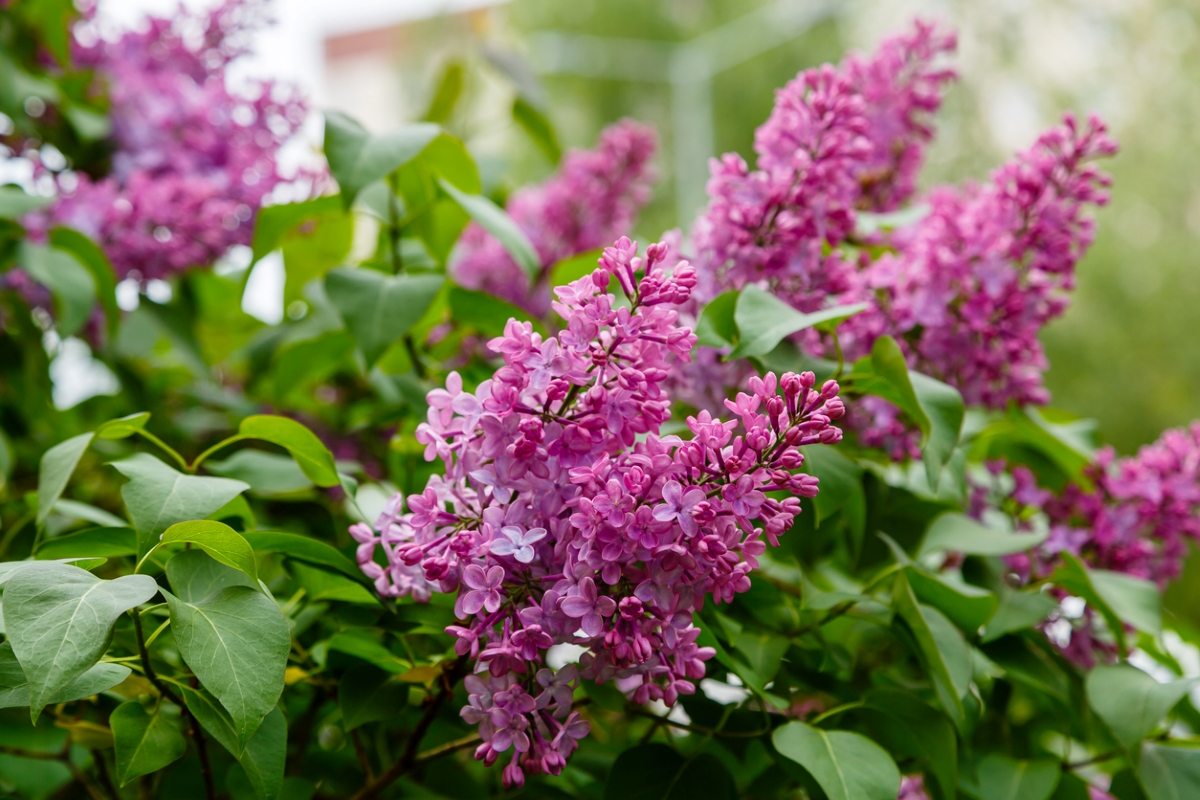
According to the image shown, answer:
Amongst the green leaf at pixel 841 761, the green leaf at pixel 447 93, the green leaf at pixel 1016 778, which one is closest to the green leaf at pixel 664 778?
the green leaf at pixel 841 761

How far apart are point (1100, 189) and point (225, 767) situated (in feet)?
1.80

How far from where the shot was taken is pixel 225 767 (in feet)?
1.53

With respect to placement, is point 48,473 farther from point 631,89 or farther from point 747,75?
point 631,89

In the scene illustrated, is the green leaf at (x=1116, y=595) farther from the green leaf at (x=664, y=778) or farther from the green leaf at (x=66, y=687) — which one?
the green leaf at (x=66, y=687)

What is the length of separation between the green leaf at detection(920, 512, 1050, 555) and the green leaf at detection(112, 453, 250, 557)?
334mm

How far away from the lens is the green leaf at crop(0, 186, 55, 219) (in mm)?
578

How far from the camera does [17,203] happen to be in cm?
59

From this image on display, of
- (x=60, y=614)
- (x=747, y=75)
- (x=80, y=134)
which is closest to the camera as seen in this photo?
(x=60, y=614)

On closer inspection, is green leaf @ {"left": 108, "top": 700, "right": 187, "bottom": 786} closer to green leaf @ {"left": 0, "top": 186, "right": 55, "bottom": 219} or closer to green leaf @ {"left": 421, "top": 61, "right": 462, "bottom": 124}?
green leaf @ {"left": 0, "top": 186, "right": 55, "bottom": 219}

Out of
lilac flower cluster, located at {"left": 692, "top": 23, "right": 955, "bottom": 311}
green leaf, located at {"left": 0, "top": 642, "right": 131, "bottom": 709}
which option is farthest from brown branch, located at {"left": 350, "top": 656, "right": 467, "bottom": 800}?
lilac flower cluster, located at {"left": 692, "top": 23, "right": 955, "bottom": 311}

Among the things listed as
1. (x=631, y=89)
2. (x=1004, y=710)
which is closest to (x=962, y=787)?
(x=1004, y=710)

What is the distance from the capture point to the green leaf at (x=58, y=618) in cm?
29

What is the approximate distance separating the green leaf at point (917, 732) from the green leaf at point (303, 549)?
9.4 inches

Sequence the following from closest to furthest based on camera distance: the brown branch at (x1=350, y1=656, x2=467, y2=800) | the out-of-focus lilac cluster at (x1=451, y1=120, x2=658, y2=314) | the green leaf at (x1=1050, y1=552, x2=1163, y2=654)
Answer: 1. the brown branch at (x1=350, y1=656, x2=467, y2=800)
2. the green leaf at (x1=1050, y1=552, x2=1163, y2=654)
3. the out-of-focus lilac cluster at (x1=451, y1=120, x2=658, y2=314)
